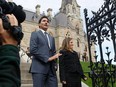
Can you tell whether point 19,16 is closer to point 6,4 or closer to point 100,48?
point 6,4

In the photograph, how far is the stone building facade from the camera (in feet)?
168

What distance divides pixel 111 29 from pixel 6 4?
10.0 ft

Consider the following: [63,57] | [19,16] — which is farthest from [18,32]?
[63,57]

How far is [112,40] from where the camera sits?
4258 millimetres

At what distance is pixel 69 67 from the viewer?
5598 mm

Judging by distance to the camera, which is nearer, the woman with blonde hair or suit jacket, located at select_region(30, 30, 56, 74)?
suit jacket, located at select_region(30, 30, 56, 74)

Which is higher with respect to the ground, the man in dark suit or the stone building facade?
the stone building facade

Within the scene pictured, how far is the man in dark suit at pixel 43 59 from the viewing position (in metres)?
4.88

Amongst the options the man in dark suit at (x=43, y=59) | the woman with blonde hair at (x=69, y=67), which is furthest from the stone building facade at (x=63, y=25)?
the man in dark suit at (x=43, y=59)

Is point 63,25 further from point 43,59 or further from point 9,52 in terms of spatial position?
point 9,52

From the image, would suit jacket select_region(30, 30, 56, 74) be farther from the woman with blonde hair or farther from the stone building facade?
the stone building facade

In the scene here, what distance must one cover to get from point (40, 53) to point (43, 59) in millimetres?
136

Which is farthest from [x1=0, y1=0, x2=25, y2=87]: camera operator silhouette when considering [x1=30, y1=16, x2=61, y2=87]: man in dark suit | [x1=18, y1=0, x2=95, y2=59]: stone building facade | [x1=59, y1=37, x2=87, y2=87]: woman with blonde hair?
[x1=18, y1=0, x2=95, y2=59]: stone building facade

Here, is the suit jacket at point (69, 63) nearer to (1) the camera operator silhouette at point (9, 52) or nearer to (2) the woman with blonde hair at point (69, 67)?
(2) the woman with blonde hair at point (69, 67)
